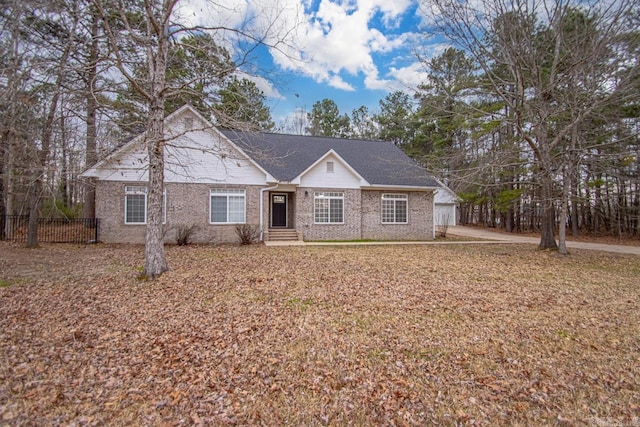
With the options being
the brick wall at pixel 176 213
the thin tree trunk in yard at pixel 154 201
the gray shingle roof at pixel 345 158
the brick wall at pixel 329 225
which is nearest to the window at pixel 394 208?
the gray shingle roof at pixel 345 158

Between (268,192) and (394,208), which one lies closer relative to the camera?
(268,192)

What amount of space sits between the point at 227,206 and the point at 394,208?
8859 mm

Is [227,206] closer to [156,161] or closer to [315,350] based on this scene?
[156,161]

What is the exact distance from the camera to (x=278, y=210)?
17.0 m

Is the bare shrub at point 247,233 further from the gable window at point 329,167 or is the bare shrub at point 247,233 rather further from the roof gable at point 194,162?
the gable window at point 329,167

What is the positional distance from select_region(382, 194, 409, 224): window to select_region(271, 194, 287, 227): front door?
541 centimetres

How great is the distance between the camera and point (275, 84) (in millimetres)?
7586

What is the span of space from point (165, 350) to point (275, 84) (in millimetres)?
6146

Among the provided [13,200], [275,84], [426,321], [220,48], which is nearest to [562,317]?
[426,321]

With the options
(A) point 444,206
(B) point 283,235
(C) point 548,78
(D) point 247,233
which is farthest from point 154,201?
(A) point 444,206

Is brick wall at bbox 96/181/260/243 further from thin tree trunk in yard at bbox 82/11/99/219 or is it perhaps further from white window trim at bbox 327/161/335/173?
white window trim at bbox 327/161/335/173

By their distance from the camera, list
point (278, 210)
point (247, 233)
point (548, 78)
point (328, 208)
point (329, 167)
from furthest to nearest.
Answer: point (278, 210) → point (328, 208) → point (329, 167) → point (247, 233) → point (548, 78)

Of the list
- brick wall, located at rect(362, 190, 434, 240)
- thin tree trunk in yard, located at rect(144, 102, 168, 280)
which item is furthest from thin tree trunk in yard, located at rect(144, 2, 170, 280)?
brick wall, located at rect(362, 190, 434, 240)

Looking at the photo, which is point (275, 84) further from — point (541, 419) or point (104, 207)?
point (104, 207)
